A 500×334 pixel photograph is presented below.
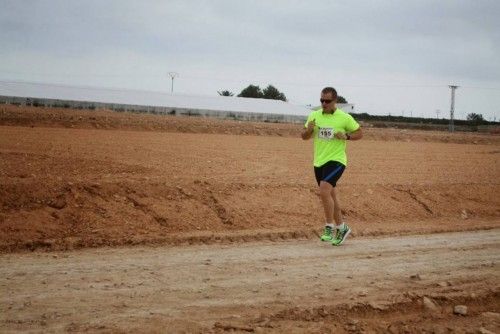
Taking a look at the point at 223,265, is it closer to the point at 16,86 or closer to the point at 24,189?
the point at 24,189

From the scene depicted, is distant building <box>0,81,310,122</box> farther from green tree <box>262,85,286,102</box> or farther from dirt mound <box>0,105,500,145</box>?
green tree <box>262,85,286,102</box>

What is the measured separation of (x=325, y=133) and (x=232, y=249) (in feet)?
7.06

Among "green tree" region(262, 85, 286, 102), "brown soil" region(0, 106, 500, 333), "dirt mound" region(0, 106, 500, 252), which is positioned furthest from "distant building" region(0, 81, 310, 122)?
"green tree" region(262, 85, 286, 102)

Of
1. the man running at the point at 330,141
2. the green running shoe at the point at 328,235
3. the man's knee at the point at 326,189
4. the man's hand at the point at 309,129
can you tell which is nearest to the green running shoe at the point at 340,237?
the man running at the point at 330,141

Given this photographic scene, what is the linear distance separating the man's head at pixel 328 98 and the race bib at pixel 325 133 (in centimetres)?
31

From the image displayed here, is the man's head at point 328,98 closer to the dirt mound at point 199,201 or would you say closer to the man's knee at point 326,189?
the man's knee at point 326,189

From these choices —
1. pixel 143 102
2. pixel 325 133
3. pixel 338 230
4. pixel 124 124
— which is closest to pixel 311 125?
pixel 325 133

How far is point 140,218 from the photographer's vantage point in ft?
26.6

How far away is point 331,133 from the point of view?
715 cm

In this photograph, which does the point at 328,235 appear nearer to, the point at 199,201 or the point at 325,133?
the point at 325,133

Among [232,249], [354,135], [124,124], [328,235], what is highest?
[124,124]

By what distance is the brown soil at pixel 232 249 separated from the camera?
4.19m

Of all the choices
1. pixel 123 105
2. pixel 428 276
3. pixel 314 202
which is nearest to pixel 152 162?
pixel 314 202

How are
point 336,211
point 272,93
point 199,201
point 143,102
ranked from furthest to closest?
point 272,93, point 143,102, point 199,201, point 336,211
